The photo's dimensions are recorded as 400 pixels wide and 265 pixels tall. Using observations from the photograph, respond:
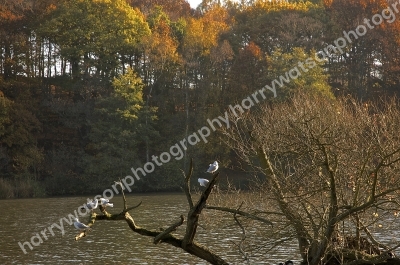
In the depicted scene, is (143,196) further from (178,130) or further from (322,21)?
(322,21)

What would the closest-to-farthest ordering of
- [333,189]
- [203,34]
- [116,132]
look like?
[333,189] < [116,132] < [203,34]

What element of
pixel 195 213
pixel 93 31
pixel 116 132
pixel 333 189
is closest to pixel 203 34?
pixel 93 31

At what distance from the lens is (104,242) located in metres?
23.7

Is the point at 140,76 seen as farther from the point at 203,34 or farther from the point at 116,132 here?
the point at 116,132

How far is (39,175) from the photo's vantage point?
45.4m

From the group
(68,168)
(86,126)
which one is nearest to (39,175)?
(68,168)

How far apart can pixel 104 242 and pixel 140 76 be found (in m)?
27.8

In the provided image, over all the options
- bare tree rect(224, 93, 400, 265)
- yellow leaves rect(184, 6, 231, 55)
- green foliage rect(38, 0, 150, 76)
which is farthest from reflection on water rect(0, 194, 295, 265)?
yellow leaves rect(184, 6, 231, 55)

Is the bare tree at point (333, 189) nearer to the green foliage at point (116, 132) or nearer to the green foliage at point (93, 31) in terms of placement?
the green foliage at point (116, 132)

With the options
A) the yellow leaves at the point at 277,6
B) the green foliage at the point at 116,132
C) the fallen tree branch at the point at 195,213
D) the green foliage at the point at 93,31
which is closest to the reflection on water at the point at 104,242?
the fallen tree branch at the point at 195,213

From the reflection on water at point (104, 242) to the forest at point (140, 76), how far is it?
1153cm

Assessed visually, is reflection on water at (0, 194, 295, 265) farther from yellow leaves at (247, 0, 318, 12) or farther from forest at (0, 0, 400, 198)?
yellow leaves at (247, 0, 318, 12)

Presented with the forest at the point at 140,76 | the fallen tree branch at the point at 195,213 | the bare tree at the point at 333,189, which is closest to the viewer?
the fallen tree branch at the point at 195,213

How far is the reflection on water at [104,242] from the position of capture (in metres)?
20.2
